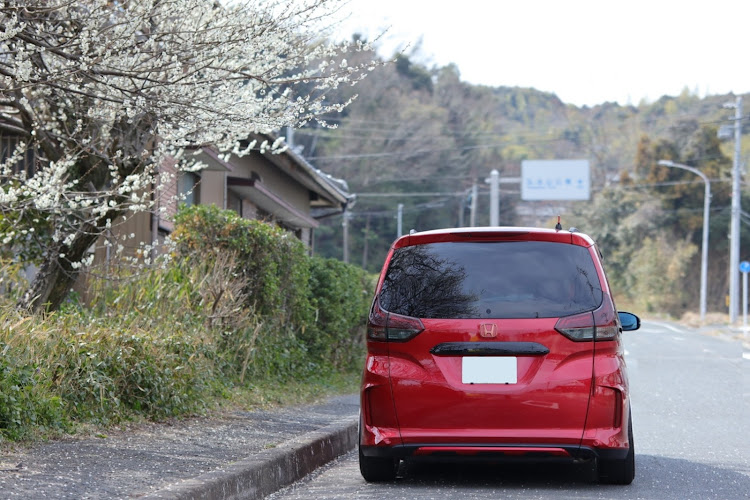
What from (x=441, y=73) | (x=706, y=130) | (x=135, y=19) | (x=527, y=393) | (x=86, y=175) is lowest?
(x=527, y=393)

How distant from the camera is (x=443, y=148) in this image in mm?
60938

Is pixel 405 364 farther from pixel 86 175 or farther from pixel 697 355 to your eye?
pixel 697 355

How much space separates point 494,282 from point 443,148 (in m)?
55.6

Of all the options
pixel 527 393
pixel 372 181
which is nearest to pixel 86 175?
pixel 527 393

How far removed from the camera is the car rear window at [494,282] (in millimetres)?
5691

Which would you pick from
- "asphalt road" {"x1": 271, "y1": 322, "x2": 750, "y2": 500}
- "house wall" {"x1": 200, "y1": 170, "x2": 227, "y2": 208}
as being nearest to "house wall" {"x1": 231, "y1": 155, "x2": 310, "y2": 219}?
"house wall" {"x1": 200, "y1": 170, "x2": 227, "y2": 208}

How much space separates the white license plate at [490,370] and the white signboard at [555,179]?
39.9 m

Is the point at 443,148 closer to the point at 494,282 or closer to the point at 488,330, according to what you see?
the point at 494,282

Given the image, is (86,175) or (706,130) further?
(706,130)

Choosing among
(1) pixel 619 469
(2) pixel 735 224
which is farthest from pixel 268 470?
(2) pixel 735 224

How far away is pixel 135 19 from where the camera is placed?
6.67 m

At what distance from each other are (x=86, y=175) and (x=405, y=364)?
530 centimetres

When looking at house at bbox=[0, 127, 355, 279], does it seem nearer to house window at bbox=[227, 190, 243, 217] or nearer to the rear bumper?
house window at bbox=[227, 190, 243, 217]

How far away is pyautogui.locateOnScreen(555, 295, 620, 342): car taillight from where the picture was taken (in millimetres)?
5590
